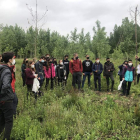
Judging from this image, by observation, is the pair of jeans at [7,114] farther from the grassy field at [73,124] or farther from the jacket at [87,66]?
the jacket at [87,66]

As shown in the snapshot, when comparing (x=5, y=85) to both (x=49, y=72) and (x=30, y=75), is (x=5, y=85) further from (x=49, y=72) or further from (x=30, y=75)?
(x=49, y=72)

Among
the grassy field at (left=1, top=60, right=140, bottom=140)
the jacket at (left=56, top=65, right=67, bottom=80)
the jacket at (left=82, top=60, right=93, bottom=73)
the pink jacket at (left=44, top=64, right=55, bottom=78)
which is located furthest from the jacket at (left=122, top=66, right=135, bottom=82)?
the pink jacket at (left=44, top=64, right=55, bottom=78)

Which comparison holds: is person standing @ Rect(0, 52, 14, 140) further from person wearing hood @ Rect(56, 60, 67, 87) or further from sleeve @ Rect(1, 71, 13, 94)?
person wearing hood @ Rect(56, 60, 67, 87)

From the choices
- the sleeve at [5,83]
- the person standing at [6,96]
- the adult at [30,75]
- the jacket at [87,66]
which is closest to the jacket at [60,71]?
the jacket at [87,66]

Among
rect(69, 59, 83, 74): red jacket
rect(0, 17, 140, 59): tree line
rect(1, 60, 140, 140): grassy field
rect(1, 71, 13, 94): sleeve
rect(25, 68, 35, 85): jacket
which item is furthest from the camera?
rect(0, 17, 140, 59): tree line

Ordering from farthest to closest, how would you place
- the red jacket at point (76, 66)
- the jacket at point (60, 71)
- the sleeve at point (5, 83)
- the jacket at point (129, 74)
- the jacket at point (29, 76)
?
the jacket at point (60, 71)
the red jacket at point (76, 66)
the jacket at point (129, 74)
the jacket at point (29, 76)
the sleeve at point (5, 83)

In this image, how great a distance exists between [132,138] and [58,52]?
2094 centimetres

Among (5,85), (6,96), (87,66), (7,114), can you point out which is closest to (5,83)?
(5,85)

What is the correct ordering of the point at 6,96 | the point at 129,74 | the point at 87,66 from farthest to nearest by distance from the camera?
the point at 87,66, the point at 129,74, the point at 6,96

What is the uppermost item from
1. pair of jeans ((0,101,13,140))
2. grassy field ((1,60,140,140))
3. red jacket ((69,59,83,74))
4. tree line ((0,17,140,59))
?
tree line ((0,17,140,59))

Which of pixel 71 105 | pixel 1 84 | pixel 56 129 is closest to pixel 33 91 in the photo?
pixel 71 105

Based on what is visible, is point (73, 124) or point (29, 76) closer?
point (73, 124)

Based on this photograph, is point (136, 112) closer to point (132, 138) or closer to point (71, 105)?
point (132, 138)

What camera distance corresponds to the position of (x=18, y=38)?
3488 centimetres
